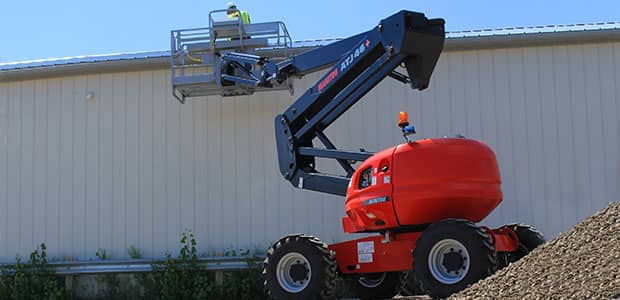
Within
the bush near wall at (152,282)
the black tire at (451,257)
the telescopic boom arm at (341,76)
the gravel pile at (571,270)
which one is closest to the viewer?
the gravel pile at (571,270)

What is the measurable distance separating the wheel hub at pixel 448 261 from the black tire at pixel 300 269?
1743 millimetres

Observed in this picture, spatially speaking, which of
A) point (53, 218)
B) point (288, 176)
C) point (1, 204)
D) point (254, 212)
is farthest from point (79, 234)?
point (288, 176)

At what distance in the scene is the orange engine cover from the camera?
11164mm

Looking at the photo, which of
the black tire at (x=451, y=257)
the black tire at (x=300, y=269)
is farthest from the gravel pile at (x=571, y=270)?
the black tire at (x=300, y=269)

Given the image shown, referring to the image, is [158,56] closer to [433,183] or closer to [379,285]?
[379,285]

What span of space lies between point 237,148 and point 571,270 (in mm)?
10599

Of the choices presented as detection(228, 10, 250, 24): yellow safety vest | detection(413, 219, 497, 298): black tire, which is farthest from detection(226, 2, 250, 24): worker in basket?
detection(413, 219, 497, 298): black tire

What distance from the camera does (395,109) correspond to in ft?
59.3

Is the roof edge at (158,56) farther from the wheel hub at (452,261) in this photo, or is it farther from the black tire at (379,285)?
the wheel hub at (452,261)

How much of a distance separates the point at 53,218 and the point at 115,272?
2108 mm

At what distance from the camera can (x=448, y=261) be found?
35.5 feet

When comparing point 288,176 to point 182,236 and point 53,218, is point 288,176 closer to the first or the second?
point 182,236

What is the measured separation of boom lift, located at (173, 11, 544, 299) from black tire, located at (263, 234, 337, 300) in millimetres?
15

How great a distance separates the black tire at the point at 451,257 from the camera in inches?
412
